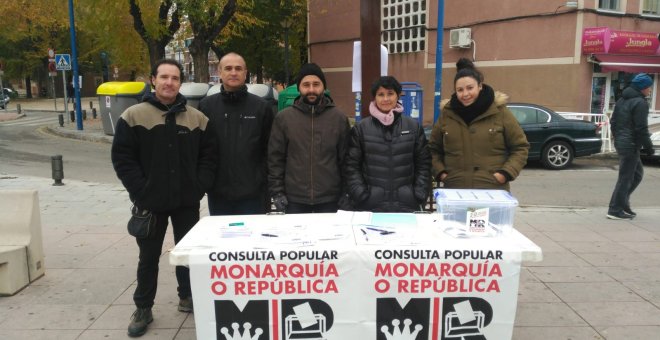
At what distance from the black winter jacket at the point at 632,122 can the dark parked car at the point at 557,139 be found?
487cm

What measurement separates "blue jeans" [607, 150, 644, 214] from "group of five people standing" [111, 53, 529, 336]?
379cm

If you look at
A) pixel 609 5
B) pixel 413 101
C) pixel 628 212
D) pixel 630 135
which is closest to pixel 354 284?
pixel 630 135

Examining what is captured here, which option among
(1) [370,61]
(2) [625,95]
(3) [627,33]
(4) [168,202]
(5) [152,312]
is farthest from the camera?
(3) [627,33]

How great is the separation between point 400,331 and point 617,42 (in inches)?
600

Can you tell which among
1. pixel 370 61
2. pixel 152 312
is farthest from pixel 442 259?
pixel 370 61

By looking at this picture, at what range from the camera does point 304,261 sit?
2.94 metres

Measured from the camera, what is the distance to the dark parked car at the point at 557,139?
1165cm

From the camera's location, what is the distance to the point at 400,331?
3059 mm

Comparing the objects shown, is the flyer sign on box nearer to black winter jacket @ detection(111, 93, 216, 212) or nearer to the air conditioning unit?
black winter jacket @ detection(111, 93, 216, 212)

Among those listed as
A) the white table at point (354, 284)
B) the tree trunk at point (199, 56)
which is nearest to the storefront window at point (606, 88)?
the tree trunk at point (199, 56)

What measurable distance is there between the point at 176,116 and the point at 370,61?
2.28 meters

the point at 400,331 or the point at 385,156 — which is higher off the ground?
the point at 385,156

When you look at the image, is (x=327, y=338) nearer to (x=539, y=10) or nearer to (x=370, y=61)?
(x=370, y=61)

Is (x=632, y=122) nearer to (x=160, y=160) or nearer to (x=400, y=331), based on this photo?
(x=400, y=331)
